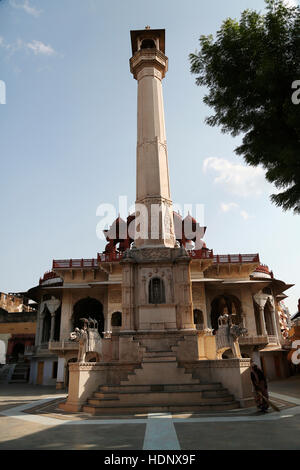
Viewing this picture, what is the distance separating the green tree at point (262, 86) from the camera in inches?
311

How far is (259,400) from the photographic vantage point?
9.98 meters

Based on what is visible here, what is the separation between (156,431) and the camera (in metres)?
7.52

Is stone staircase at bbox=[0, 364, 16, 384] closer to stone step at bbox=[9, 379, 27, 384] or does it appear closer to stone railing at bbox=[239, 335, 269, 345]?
stone step at bbox=[9, 379, 27, 384]

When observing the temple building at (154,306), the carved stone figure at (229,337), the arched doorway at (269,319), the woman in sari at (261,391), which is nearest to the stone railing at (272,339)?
the temple building at (154,306)

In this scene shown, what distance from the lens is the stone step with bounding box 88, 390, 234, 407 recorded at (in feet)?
36.2

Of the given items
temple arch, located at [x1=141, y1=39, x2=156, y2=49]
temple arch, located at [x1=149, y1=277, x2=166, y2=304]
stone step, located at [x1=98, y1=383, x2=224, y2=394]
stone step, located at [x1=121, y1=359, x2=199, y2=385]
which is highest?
temple arch, located at [x1=141, y1=39, x2=156, y2=49]

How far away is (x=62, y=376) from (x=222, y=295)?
1516cm

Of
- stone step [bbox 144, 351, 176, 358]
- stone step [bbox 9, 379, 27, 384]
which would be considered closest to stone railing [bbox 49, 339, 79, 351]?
stone step [bbox 9, 379, 27, 384]

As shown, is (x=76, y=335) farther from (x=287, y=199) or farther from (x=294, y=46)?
(x=294, y=46)

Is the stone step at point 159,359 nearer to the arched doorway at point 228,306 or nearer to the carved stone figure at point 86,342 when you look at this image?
the carved stone figure at point 86,342

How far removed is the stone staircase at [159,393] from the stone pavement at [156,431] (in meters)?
0.67

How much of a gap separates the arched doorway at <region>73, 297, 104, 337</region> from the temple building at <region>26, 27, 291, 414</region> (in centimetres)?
20

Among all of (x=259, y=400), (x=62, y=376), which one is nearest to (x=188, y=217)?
(x=62, y=376)

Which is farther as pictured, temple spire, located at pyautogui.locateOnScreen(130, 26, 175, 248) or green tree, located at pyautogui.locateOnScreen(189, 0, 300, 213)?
temple spire, located at pyautogui.locateOnScreen(130, 26, 175, 248)
